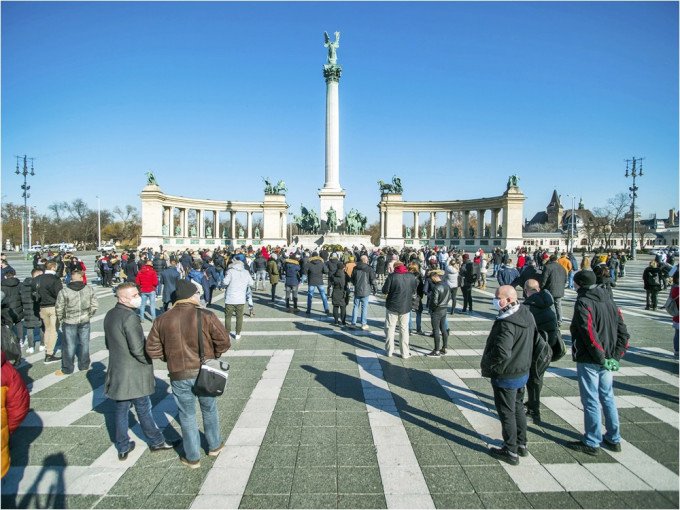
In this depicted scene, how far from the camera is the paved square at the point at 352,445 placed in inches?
139

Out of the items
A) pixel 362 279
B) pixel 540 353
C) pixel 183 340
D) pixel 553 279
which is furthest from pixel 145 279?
pixel 553 279

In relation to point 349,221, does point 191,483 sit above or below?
below

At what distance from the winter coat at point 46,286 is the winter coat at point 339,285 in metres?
6.29

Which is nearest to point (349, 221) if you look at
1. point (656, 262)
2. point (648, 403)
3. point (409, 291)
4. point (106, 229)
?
point (656, 262)

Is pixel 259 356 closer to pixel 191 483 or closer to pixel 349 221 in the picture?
pixel 191 483

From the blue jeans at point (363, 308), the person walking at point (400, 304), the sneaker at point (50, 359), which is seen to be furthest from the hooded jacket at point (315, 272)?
the sneaker at point (50, 359)

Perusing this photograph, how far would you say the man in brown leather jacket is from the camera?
3.91 metres

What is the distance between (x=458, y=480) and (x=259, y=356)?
5.08 metres

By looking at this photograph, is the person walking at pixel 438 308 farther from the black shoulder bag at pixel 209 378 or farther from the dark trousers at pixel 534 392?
the black shoulder bag at pixel 209 378

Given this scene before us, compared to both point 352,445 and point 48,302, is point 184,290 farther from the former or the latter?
point 48,302

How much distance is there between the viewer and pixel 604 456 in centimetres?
411

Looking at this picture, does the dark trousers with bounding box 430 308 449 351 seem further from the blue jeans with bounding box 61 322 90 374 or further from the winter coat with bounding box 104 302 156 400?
the blue jeans with bounding box 61 322 90 374

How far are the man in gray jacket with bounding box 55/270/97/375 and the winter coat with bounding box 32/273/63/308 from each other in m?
0.89

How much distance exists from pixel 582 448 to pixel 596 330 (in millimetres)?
1320
